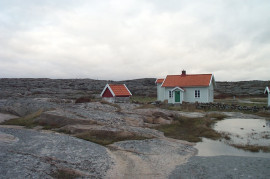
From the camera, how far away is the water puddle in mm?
13695

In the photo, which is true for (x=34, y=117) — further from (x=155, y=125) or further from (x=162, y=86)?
(x=162, y=86)

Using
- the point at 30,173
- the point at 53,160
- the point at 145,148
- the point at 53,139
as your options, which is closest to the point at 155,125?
the point at 145,148

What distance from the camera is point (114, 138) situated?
53.3 feet

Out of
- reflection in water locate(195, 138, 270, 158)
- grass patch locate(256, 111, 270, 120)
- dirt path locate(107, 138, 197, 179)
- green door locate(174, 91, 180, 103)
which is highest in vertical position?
green door locate(174, 91, 180, 103)

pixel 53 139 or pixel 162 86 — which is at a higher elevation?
pixel 162 86

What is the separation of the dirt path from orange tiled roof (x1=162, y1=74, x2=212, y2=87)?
24532 millimetres

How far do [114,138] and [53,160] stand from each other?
20.0 feet

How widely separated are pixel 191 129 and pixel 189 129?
0.71 ft

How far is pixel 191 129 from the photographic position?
20.5m

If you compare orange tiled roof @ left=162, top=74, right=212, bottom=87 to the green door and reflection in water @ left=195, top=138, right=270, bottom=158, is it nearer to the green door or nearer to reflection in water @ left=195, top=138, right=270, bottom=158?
the green door

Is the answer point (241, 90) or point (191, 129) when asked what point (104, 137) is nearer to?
point (191, 129)

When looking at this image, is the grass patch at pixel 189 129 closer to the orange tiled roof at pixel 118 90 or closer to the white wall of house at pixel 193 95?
the orange tiled roof at pixel 118 90

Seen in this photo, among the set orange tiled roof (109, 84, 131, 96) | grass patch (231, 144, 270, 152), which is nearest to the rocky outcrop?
orange tiled roof (109, 84, 131, 96)

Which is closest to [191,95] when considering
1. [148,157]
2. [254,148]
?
[254,148]
